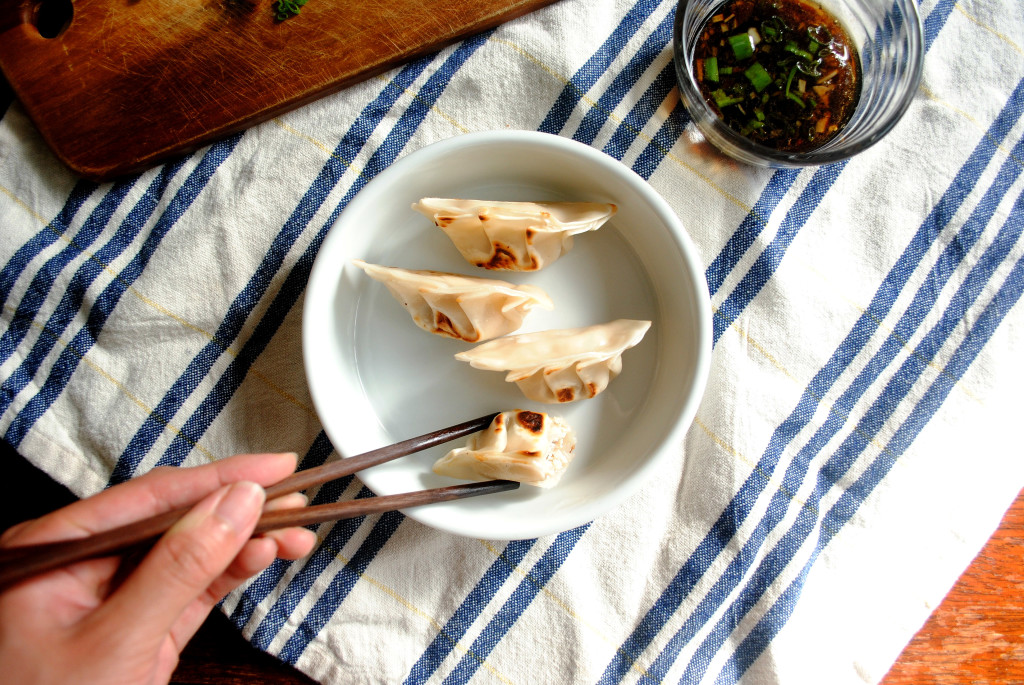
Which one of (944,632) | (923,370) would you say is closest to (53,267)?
(923,370)

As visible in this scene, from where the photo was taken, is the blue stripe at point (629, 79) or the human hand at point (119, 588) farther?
the blue stripe at point (629, 79)

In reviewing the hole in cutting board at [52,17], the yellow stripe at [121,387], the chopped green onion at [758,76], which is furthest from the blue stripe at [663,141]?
the hole in cutting board at [52,17]

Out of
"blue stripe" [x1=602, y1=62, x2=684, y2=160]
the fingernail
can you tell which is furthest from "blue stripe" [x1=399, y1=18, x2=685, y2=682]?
the fingernail

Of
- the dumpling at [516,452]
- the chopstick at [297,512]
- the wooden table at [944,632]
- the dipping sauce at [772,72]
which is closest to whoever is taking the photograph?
the chopstick at [297,512]

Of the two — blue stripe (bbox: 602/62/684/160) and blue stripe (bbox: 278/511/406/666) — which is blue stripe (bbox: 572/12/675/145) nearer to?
blue stripe (bbox: 602/62/684/160)

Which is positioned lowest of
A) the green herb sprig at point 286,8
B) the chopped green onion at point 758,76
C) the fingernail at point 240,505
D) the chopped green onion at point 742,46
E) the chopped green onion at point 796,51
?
the fingernail at point 240,505

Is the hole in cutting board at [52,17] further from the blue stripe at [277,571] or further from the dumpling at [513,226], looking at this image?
the blue stripe at [277,571]

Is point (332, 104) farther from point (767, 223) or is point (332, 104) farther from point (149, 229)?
point (767, 223)
